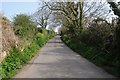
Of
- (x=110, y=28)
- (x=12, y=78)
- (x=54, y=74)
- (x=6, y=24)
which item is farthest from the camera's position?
(x=110, y=28)

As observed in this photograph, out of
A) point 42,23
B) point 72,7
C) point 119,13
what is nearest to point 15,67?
point 119,13

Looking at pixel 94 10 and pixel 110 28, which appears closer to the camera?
pixel 110 28

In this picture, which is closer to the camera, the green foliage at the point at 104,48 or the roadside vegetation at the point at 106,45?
the roadside vegetation at the point at 106,45

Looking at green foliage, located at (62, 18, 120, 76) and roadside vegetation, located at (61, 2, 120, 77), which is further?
green foliage, located at (62, 18, 120, 76)

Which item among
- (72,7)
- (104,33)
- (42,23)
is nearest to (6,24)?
(104,33)

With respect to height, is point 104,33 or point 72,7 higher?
point 72,7

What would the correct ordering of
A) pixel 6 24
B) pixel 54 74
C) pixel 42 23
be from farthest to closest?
pixel 42 23, pixel 6 24, pixel 54 74

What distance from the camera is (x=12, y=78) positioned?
11.7 m

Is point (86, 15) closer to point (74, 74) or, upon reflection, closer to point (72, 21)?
point (72, 21)

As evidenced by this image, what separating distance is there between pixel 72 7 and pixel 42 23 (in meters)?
52.8

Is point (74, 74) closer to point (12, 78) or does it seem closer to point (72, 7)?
point (12, 78)

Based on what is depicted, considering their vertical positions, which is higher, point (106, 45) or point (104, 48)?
point (106, 45)

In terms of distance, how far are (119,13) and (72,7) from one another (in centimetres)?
2895

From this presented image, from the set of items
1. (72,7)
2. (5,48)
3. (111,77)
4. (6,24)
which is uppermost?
(72,7)
